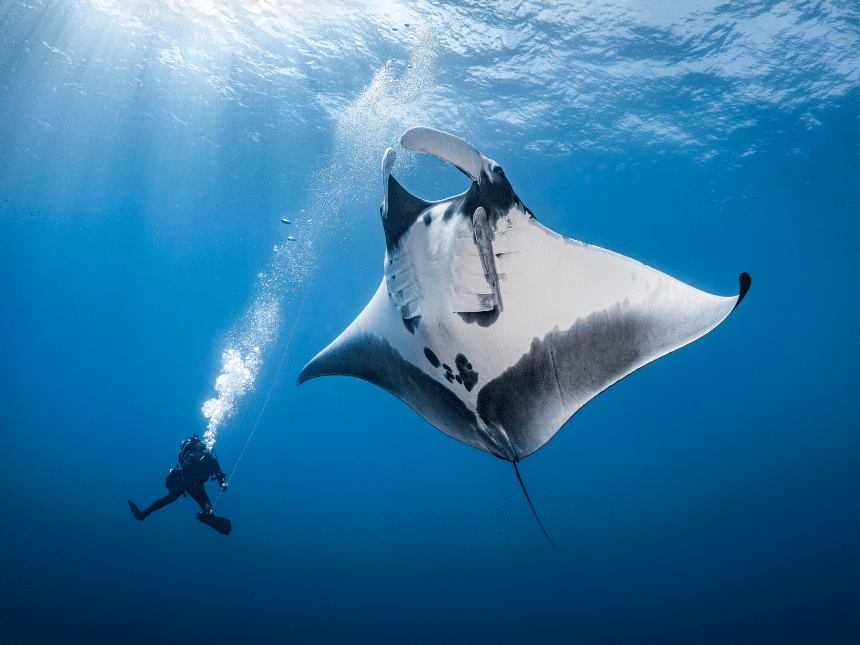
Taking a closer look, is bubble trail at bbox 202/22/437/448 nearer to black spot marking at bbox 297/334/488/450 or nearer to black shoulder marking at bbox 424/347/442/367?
black spot marking at bbox 297/334/488/450

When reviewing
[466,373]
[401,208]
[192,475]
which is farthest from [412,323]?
[192,475]

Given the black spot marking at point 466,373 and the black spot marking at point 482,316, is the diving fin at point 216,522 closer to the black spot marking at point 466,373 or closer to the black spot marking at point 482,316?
the black spot marking at point 466,373

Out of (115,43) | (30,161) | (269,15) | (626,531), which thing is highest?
(30,161)

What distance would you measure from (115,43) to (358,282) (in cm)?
2489

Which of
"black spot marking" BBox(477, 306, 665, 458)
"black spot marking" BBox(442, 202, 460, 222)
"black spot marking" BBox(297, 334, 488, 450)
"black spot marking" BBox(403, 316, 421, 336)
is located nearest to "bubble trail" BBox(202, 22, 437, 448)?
"black spot marking" BBox(297, 334, 488, 450)

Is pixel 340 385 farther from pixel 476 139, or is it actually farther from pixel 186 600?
pixel 476 139

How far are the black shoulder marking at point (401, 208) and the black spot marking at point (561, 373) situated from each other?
89 centimetres

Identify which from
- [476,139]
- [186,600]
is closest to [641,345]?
[476,139]

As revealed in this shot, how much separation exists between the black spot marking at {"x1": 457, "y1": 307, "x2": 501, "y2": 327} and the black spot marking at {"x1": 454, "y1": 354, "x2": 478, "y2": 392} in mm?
205

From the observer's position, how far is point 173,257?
35594 mm

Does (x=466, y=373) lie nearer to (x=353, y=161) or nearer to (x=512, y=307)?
(x=512, y=307)

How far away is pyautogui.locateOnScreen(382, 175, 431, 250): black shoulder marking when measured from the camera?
2.15 metres

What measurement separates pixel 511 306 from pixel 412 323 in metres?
0.57

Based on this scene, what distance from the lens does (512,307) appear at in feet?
6.50
